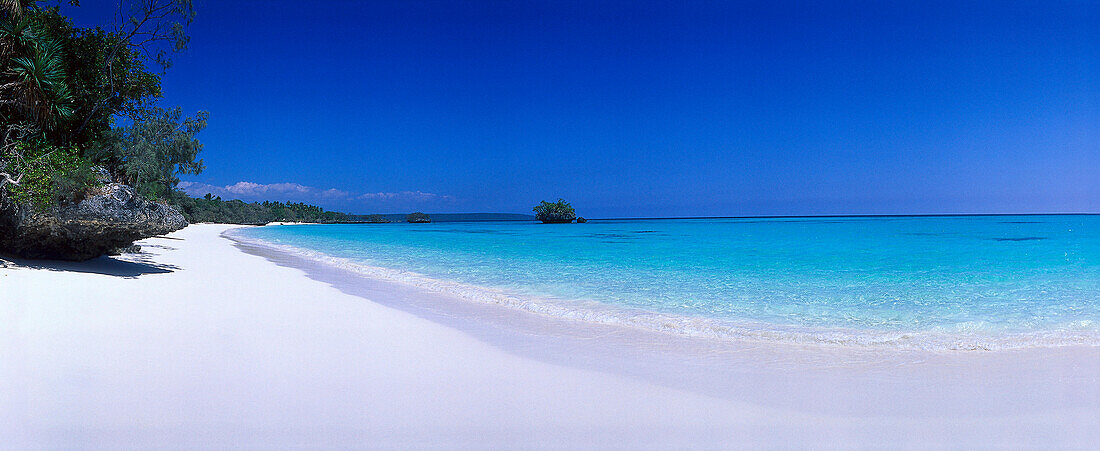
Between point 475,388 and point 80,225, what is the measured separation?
895cm

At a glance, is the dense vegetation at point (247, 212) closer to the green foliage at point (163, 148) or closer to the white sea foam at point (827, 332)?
the green foliage at point (163, 148)

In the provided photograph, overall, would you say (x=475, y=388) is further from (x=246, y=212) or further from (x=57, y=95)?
(x=246, y=212)

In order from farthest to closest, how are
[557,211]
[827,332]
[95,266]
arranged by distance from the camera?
[557,211]
[95,266]
[827,332]

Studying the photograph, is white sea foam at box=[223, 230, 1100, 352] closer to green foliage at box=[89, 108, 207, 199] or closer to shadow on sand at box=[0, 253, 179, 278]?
shadow on sand at box=[0, 253, 179, 278]

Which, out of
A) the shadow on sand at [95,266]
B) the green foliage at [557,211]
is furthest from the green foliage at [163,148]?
the green foliage at [557,211]

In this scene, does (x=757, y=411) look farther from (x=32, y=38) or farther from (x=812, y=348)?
(x=32, y=38)

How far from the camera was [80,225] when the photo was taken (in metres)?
8.73

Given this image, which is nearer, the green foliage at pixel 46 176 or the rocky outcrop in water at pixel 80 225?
the green foliage at pixel 46 176

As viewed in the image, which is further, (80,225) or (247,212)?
(247,212)

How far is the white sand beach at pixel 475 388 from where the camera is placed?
2.86 meters

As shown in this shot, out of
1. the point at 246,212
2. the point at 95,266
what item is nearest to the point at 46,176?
the point at 95,266

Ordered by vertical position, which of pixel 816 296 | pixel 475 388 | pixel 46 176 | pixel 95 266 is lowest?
pixel 816 296

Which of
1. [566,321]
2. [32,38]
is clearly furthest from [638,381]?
[32,38]

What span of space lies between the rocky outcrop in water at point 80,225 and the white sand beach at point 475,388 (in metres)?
3.14
